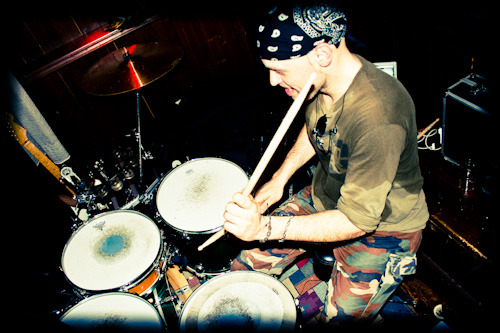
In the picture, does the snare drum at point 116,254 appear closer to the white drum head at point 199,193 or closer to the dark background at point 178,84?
the white drum head at point 199,193

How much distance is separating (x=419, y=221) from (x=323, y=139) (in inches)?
29.9

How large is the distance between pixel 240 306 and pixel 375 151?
1150 millimetres

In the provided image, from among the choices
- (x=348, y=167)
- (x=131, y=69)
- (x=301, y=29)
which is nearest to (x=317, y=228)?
(x=348, y=167)

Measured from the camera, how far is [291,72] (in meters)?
1.44

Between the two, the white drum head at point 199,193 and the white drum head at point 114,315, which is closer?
the white drum head at point 114,315

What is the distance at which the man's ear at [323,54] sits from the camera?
134cm

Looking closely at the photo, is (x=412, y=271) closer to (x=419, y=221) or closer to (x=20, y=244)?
(x=419, y=221)

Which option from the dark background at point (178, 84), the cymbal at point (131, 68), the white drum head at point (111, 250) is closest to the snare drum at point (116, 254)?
the white drum head at point (111, 250)

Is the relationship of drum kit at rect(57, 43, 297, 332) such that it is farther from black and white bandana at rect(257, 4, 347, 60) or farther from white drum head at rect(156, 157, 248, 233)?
black and white bandana at rect(257, 4, 347, 60)

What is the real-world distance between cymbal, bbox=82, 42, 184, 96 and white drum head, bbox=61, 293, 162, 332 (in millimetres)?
1645

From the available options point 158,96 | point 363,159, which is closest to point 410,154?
point 363,159

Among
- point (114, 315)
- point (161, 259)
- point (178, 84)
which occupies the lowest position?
point (161, 259)

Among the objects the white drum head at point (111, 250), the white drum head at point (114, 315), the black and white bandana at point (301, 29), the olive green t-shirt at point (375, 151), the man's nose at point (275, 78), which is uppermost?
the black and white bandana at point (301, 29)

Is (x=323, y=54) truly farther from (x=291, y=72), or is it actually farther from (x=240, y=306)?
(x=240, y=306)
